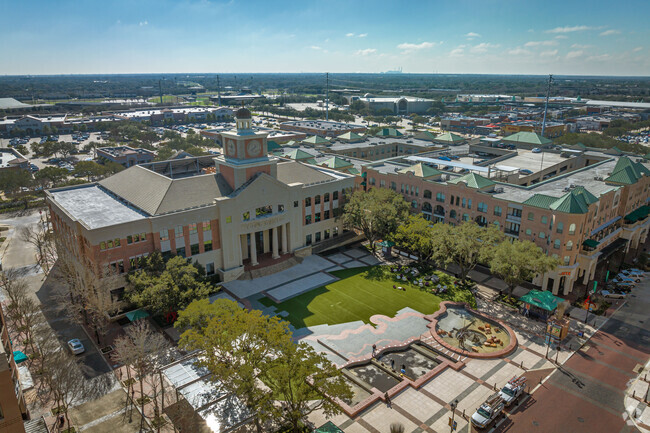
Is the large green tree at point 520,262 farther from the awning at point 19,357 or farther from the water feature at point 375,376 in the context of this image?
the awning at point 19,357

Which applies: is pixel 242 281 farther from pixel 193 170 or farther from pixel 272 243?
pixel 193 170

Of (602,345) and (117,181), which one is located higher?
(117,181)

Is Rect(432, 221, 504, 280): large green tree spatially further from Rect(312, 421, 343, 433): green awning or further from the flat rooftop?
the flat rooftop

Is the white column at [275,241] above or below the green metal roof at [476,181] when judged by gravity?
below

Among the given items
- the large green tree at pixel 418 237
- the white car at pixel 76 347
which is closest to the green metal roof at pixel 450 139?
the large green tree at pixel 418 237

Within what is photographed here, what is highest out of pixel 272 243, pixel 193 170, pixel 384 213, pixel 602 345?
pixel 193 170

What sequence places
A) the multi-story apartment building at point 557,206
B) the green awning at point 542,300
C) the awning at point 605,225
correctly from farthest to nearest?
the awning at point 605,225 → the multi-story apartment building at point 557,206 → the green awning at point 542,300

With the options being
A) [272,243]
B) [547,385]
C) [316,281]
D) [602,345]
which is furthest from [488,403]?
[272,243]

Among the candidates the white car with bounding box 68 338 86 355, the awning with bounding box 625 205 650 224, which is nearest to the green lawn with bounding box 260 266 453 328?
the white car with bounding box 68 338 86 355

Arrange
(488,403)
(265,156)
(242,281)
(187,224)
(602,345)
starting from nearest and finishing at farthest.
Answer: (488,403) < (602,345) < (187,224) < (242,281) < (265,156)
